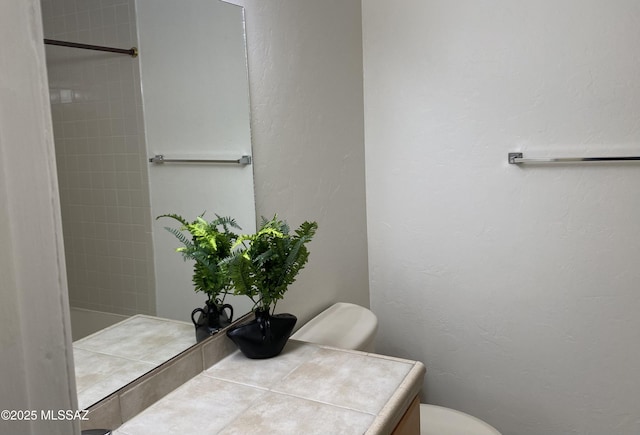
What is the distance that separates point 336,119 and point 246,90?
531 mm

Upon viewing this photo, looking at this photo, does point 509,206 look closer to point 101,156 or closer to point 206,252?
point 206,252

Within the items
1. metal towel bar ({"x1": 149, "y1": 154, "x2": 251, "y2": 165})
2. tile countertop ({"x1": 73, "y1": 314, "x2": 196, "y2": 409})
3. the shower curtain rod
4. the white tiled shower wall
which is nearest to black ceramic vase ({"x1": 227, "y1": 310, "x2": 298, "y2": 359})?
tile countertop ({"x1": 73, "y1": 314, "x2": 196, "y2": 409})

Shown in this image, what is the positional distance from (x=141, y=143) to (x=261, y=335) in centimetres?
52

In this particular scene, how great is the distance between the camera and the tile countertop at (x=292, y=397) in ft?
3.29

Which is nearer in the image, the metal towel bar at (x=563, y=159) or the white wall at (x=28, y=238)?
the white wall at (x=28, y=238)

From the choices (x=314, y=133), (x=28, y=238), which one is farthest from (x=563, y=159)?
(x=28, y=238)

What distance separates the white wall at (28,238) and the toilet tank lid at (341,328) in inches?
51.9

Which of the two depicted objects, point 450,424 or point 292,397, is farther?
point 450,424

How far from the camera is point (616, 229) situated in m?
1.76

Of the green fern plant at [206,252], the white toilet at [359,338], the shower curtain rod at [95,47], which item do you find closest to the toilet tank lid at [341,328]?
the white toilet at [359,338]

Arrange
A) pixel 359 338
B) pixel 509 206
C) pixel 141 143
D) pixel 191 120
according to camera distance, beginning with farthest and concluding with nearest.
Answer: pixel 509 206 < pixel 359 338 < pixel 191 120 < pixel 141 143

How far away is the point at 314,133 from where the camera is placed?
176 centimetres

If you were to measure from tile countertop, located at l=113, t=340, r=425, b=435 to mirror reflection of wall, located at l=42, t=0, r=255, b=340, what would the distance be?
19cm

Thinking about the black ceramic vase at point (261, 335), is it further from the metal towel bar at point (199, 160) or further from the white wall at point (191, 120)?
the metal towel bar at point (199, 160)
